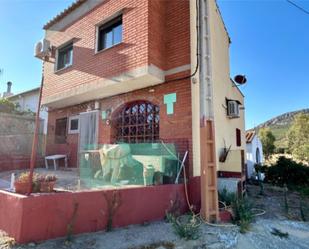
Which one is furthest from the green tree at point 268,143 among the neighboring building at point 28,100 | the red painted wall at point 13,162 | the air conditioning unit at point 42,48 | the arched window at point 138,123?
the air conditioning unit at point 42,48

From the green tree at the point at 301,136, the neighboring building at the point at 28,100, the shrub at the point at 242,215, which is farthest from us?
the green tree at the point at 301,136

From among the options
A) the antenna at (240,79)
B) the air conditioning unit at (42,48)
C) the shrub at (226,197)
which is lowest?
the shrub at (226,197)

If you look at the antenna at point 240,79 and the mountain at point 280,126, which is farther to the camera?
the mountain at point 280,126

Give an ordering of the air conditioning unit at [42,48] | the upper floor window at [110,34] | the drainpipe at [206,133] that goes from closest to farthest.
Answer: the air conditioning unit at [42,48] < the drainpipe at [206,133] < the upper floor window at [110,34]

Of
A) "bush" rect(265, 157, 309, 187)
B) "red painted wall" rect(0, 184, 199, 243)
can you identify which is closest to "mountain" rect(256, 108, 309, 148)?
"bush" rect(265, 157, 309, 187)

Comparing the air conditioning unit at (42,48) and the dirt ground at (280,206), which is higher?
the air conditioning unit at (42,48)

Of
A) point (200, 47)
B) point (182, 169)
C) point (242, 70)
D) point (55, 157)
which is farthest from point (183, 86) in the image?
point (55, 157)

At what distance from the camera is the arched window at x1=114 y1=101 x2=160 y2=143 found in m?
8.33

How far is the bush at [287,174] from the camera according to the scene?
39.8 ft

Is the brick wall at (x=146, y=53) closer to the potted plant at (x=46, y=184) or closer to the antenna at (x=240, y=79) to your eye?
the potted plant at (x=46, y=184)

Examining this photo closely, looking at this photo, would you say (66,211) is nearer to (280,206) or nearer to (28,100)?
(280,206)

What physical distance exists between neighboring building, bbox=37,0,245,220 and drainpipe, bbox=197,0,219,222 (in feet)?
0.09

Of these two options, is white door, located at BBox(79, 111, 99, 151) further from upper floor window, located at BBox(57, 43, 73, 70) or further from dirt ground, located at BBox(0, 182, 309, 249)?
dirt ground, located at BBox(0, 182, 309, 249)

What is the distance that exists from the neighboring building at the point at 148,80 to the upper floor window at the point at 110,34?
0.04 m
